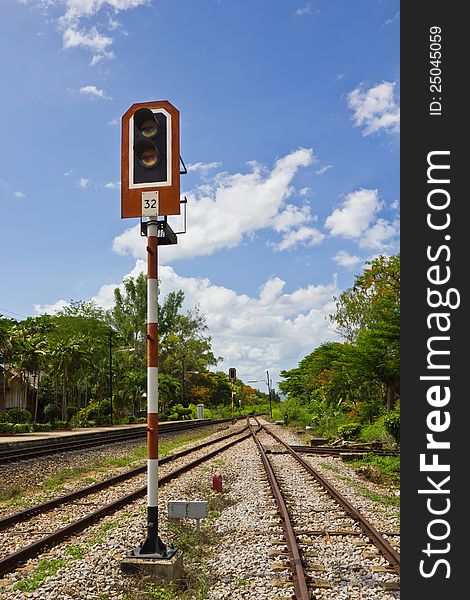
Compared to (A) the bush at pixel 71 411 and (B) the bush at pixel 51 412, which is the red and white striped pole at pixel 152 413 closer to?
(B) the bush at pixel 51 412

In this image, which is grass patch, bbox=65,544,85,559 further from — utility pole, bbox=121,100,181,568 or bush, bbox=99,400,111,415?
bush, bbox=99,400,111,415

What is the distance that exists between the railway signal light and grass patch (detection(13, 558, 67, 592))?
3.76m

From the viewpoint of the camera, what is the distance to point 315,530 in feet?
25.9

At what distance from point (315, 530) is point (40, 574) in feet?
11.5

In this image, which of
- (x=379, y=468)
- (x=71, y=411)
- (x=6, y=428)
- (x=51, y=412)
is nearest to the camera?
(x=379, y=468)

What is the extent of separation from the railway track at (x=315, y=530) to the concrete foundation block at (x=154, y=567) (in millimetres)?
Answer: 1155

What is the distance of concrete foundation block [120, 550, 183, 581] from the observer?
5.93 metres

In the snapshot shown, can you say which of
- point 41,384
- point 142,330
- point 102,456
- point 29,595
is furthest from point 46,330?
point 29,595

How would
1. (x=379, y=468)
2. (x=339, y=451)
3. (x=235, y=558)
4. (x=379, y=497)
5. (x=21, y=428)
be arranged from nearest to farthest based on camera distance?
(x=235, y=558), (x=379, y=497), (x=379, y=468), (x=339, y=451), (x=21, y=428)

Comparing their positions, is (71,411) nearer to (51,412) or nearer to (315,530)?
(51,412)

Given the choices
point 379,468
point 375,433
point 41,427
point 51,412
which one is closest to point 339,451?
point 375,433

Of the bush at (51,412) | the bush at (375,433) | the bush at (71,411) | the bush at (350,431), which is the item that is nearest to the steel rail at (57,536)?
the bush at (375,433)

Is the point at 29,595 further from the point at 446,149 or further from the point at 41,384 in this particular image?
the point at 41,384

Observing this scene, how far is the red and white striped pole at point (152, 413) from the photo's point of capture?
6180 millimetres
